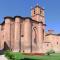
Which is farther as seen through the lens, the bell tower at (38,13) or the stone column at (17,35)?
the bell tower at (38,13)

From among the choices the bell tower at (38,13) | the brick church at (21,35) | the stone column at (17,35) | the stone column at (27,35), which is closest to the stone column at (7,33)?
the brick church at (21,35)

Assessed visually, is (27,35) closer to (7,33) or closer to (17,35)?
(17,35)

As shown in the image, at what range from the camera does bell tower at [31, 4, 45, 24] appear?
74688 mm

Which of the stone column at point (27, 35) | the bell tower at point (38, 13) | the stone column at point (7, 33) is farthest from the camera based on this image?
the bell tower at point (38, 13)

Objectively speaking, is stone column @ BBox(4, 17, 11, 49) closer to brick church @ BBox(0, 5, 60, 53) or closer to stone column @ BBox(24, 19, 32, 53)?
brick church @ BBox(0, 5, 60, 53)

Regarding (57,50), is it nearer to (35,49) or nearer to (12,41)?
(35,49)

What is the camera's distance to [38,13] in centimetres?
7494

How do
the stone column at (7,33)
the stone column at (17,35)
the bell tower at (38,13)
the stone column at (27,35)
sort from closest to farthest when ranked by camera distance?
the stone column at (17,35), the stone column at (27,35), the stone column at (7,33), the bell tower at (38,13)

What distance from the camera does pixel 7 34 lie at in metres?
53.5

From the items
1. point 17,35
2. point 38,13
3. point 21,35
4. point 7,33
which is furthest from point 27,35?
point 38,13

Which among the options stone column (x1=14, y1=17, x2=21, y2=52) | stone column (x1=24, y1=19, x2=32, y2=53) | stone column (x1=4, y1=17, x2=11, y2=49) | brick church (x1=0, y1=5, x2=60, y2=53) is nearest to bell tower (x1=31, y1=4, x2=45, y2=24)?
brick church (x1=0, y1=5, x2=60, y2=53)

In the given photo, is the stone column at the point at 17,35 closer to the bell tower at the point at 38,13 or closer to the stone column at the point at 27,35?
the stone column at the point at 27,35

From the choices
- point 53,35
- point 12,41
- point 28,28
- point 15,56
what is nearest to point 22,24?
point 28,28

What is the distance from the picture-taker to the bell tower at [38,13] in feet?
245
